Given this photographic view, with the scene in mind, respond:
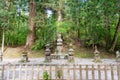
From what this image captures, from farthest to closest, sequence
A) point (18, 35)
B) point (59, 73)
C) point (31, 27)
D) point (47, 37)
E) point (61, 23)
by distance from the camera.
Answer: point (18, 35) < point (31, 27) < point (47, 37) < point (61, 23) < point (59, 73)

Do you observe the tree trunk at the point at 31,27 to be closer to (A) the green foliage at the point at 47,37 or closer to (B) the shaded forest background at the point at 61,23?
(B) the shaded forest background at the point at 61,23

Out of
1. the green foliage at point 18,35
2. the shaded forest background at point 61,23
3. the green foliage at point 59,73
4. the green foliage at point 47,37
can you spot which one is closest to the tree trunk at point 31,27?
the shaded forest background at point 61,23

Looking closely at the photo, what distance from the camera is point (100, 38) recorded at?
2006 centimetres

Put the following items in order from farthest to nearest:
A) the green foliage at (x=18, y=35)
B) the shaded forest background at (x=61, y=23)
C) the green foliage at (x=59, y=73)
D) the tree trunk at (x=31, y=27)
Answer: the green foliage at (x=18, y=35)
the tree trunk at (x=31, y=27)
the shaded forest background at (x=61, y=23)
the green foliage at (x=59, y=73)

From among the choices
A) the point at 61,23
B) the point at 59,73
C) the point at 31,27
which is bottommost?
the point at 59,73

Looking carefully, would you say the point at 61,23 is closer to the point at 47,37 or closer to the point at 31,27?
the point at 47,37

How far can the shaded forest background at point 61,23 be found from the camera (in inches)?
673

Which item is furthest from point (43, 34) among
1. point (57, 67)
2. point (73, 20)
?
point (57, 67)

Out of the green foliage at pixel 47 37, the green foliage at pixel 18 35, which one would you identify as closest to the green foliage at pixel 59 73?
the green foliage at pixel 47 37

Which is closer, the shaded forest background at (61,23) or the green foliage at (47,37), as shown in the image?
the shaded forest background at (61,23)

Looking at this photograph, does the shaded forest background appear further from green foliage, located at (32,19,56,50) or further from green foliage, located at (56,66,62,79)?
green foliage, located at (56,66,62,79)

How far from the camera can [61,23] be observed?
16984 millimetres

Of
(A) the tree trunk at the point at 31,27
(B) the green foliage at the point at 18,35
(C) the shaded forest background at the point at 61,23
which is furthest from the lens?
(B) the green foliage at the point at 18,35

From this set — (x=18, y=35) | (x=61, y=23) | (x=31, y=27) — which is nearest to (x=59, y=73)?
(x=61, y=23)
